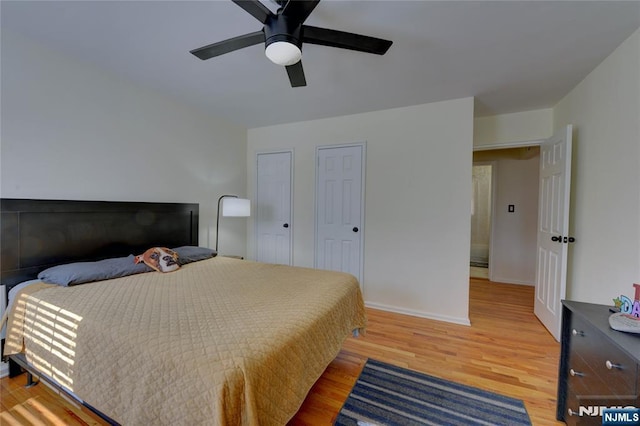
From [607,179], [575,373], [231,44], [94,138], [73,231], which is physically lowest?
[575,373]

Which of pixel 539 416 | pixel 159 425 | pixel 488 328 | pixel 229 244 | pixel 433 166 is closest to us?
pixel 159 425

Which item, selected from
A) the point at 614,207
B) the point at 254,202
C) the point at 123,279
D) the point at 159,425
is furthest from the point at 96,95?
the point at 614,207

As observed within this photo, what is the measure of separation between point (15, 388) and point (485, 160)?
592 cm

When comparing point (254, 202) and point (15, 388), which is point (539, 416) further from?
point (254, 202)

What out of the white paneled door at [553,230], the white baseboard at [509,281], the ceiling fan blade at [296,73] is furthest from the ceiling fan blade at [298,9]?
the white baseboard at [509,281]

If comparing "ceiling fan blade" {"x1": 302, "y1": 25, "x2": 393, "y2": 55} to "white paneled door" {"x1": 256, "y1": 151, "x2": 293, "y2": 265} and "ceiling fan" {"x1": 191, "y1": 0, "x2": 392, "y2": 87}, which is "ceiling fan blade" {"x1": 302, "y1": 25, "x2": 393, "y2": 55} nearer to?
"ceiling fan" {"x1": 191, "y1": 0, "x2": 392, "y2": 87}

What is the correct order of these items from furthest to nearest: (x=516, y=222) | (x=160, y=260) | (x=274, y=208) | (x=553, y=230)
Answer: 1. (x=516, y=222)
2. (x=274, y=208)
3. (x=553, y=230)
4. (x=160, y=260)

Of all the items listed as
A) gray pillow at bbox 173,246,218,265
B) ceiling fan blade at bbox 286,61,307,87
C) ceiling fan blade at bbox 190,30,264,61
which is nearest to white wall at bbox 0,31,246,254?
gray pillow at bbox 173,246,218,265

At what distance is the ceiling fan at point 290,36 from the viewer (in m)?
1.32

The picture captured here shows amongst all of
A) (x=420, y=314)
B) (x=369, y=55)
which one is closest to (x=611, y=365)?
(x=420, y=314)

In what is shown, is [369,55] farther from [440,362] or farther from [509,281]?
[509,281]

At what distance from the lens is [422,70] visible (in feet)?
7.33

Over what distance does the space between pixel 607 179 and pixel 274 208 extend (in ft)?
11.2

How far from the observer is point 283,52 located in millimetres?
1401
